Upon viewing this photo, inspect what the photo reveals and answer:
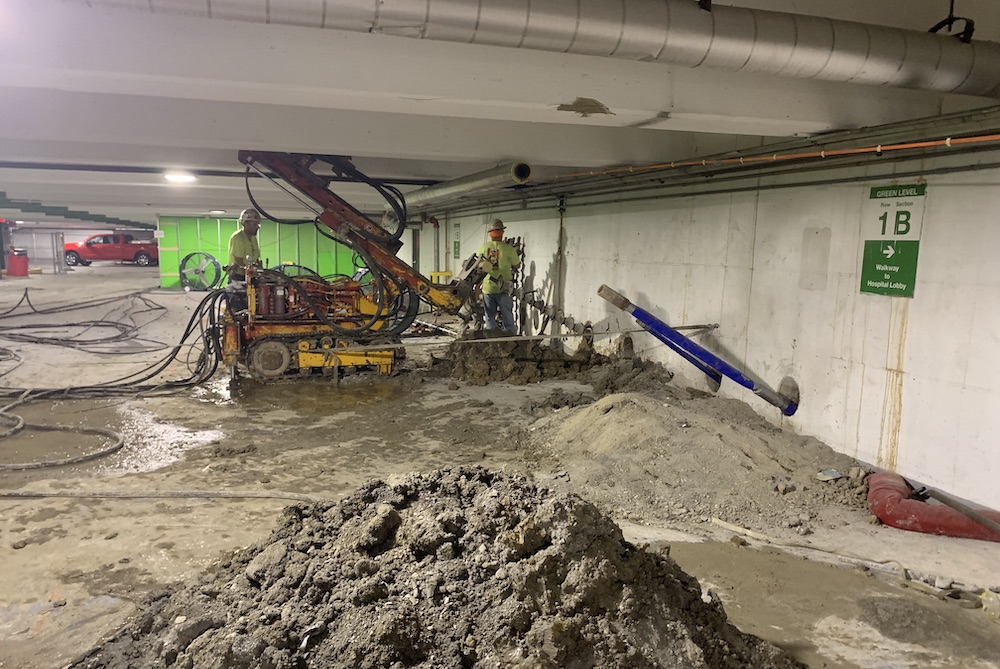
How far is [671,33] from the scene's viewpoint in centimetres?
321

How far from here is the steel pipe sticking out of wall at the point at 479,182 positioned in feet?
21.8

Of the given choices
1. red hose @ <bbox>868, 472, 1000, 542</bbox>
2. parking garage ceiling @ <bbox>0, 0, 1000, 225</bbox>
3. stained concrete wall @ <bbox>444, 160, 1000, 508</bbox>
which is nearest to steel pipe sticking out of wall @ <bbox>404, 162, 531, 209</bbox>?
parking garage ceiling @ <bbox>0, 0, 1000, 225</bbox>

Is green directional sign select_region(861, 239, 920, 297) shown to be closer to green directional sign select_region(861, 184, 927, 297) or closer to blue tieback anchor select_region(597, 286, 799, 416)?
green directional sign select_region(861, 184, 927, 297)

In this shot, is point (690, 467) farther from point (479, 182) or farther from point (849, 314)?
point (479, 182)

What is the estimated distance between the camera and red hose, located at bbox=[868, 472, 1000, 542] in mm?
3871

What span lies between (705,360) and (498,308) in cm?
399

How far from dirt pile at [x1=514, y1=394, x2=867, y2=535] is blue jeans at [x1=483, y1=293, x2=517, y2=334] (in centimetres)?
360

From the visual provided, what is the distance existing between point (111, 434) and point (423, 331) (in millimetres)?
5952

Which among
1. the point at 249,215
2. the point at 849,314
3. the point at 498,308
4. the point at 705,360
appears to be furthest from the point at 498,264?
the point at 849,314

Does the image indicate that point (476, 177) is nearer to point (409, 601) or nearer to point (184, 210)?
point (409, 601)

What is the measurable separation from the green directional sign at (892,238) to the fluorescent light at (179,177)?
7.99 meters

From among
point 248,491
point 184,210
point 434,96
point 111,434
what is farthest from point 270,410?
point 184,210

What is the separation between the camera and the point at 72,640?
276 centimetres

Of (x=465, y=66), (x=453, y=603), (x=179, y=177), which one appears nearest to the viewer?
(x=453, y=603)
